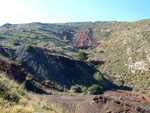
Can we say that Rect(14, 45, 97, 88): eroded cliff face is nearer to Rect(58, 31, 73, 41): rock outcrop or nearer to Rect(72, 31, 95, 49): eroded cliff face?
Rect(72, 31, 95, 49): eroded cliff face

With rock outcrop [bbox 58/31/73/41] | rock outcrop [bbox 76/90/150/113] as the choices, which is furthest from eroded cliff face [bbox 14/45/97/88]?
rock outcrop [bbox 58/31/73/41]

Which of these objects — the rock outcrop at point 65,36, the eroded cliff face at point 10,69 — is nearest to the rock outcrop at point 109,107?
the eroded cliff face at point 10,69

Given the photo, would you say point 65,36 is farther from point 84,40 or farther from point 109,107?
point 109,107

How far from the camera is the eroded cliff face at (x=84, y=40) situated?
82188 millimetres

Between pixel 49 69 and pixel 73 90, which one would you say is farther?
pixel 49 69

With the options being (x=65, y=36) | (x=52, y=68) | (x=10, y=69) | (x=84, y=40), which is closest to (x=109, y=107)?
(x=10, y=69)

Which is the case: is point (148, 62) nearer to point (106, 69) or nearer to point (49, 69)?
point (106, 69)

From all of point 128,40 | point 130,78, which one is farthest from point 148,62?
point 128,40

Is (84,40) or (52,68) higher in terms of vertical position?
(84,40)

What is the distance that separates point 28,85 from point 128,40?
49169 millimetres

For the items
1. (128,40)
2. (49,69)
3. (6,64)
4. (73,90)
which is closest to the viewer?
(6,64)

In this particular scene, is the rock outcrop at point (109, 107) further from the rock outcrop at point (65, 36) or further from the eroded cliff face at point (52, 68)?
the rock outcrop at point (65, 36)

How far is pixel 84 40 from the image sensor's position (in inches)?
3383

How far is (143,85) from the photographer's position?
3631 cm
